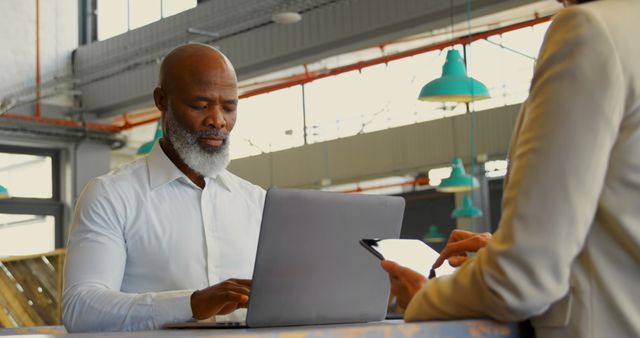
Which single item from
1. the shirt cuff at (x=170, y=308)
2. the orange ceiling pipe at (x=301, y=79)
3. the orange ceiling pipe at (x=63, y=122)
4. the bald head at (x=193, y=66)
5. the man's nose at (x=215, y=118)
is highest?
the orange ceiling pipe at (x=301, y=79)

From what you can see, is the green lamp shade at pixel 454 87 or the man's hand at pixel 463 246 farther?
the green lamp shade at pixel 454 87

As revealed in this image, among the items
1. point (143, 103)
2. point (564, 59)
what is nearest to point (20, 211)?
point (143, 103)

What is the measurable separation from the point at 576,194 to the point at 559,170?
35mm

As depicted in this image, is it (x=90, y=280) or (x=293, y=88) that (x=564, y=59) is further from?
(x=293, y=88)

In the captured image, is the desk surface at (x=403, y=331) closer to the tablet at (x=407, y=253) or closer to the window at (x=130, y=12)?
the tablet at (x=407, y=253)

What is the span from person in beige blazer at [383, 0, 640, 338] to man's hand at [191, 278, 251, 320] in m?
0.76

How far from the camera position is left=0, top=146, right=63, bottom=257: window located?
13.1 metres

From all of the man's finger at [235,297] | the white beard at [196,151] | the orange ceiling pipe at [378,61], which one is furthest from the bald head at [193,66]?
the orange ceiling pipe at [378,61]

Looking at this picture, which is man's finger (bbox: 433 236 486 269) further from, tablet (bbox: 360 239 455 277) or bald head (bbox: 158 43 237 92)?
bald head (bbox: 158 43 237 92)

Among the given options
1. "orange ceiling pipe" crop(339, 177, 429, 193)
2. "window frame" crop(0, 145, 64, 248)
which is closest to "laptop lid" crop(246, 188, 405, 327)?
"orange ceiling pipe" crop(339, 177, 429, 193)

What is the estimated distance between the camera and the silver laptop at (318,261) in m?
1.67

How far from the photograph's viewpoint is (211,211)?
2418mm

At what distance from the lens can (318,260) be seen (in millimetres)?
1743

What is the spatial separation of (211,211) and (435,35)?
888 cm
